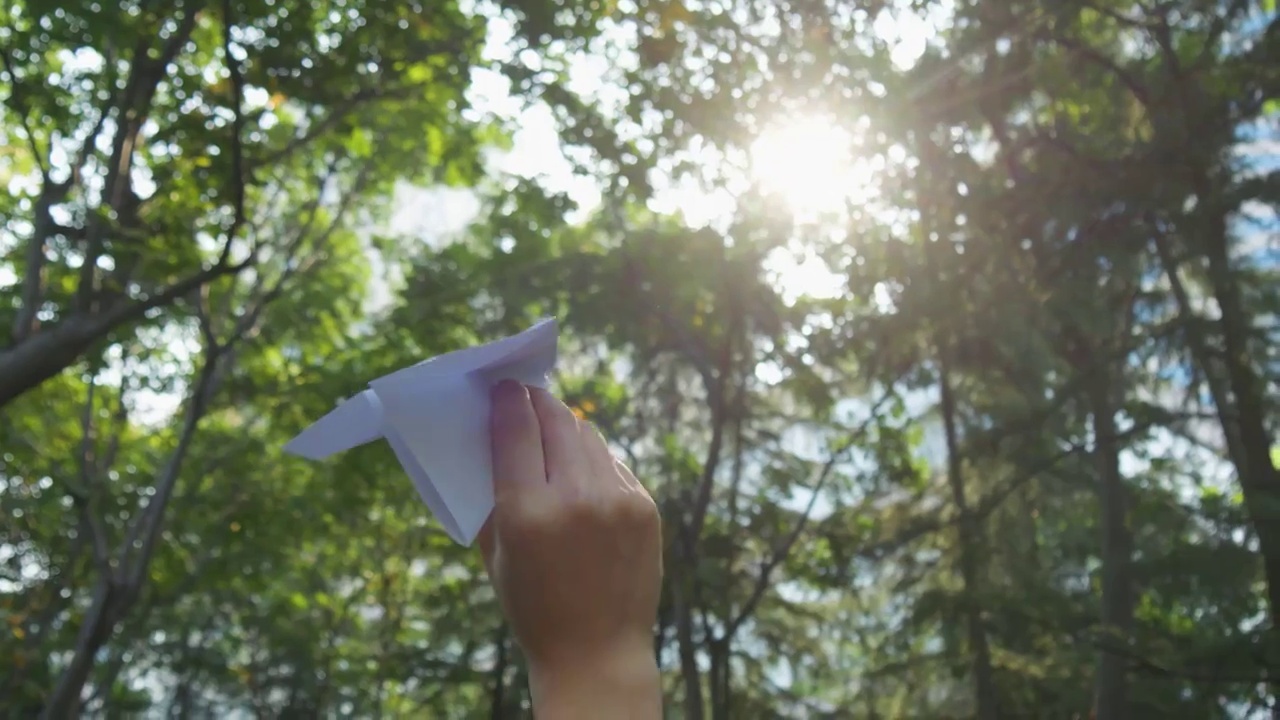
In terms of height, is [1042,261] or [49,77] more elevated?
[49,77]

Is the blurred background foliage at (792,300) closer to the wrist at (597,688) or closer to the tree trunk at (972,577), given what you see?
the tree trunk at (972,577)

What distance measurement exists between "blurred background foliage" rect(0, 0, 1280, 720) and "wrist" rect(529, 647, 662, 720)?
15.4 ft

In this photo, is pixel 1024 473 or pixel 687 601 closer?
pixel 1024 473

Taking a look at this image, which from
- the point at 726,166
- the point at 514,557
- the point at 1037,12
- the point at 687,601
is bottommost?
the point at 514,557

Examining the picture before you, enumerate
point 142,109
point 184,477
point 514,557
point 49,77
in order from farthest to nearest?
point 184,477
point 49,77
point 142,109
point 514,557

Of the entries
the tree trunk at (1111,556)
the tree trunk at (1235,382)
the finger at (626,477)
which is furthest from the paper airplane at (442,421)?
the tree trunk at (1111,556)

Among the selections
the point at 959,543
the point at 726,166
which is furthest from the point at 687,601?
the point at 726,166

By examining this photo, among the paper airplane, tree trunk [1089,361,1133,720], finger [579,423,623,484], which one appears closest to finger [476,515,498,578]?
the paper airplane

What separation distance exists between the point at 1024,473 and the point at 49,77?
7577 millimetres

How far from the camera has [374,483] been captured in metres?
11.3

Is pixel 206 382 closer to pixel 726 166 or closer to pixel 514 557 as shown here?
pixel 726 166

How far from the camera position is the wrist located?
98cm

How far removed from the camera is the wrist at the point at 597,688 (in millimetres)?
982

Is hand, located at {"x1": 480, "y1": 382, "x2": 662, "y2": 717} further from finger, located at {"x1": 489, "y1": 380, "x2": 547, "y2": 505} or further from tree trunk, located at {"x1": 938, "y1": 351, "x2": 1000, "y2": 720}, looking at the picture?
tree trunk, located at {"x1": 938, "y1": 351, "x2": 1000, "y2": 720}
